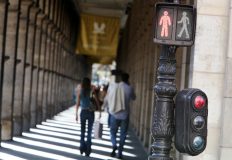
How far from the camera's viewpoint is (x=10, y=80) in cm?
1884

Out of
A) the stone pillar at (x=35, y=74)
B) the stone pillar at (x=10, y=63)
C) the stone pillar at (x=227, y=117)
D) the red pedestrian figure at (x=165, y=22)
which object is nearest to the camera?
the red pedestrian figure at (x=165, y=22)

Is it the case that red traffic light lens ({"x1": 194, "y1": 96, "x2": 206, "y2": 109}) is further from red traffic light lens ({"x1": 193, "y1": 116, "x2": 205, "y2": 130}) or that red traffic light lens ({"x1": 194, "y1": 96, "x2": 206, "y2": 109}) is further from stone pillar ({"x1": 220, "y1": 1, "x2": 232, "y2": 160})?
stone pillar ({"x1": 220, "y1": 1, "x2": 232, "y2": 160})

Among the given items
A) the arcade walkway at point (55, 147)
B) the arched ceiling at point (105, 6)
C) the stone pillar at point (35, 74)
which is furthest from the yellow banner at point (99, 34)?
the arcade walkway at point (55, 147)

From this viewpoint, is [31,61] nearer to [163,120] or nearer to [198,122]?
[163,120]

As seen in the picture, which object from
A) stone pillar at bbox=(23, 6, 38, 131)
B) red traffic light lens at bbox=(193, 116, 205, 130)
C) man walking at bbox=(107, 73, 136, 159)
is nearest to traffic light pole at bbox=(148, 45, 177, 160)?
red traffic light lens at bbox=(193, 116, 205, 130)

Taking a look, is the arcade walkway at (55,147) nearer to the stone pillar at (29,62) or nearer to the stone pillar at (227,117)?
the stone pillar at (29,62)

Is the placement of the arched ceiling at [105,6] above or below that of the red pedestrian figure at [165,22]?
above

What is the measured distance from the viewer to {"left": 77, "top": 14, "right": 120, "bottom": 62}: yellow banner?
36.2 m

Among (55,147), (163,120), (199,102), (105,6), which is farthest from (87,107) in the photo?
(105,6)

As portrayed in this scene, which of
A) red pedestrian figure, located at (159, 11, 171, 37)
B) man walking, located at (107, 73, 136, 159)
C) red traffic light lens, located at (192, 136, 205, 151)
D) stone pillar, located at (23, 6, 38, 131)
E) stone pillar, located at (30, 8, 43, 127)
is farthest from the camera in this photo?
stone pillar, located at (30, 8, 43, 127)

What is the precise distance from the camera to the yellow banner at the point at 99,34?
36219 millimetres

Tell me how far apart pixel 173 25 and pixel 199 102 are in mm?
825

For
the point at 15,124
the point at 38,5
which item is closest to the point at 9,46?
the point at 15,124

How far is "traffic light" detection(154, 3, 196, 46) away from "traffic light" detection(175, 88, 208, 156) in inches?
22.2
